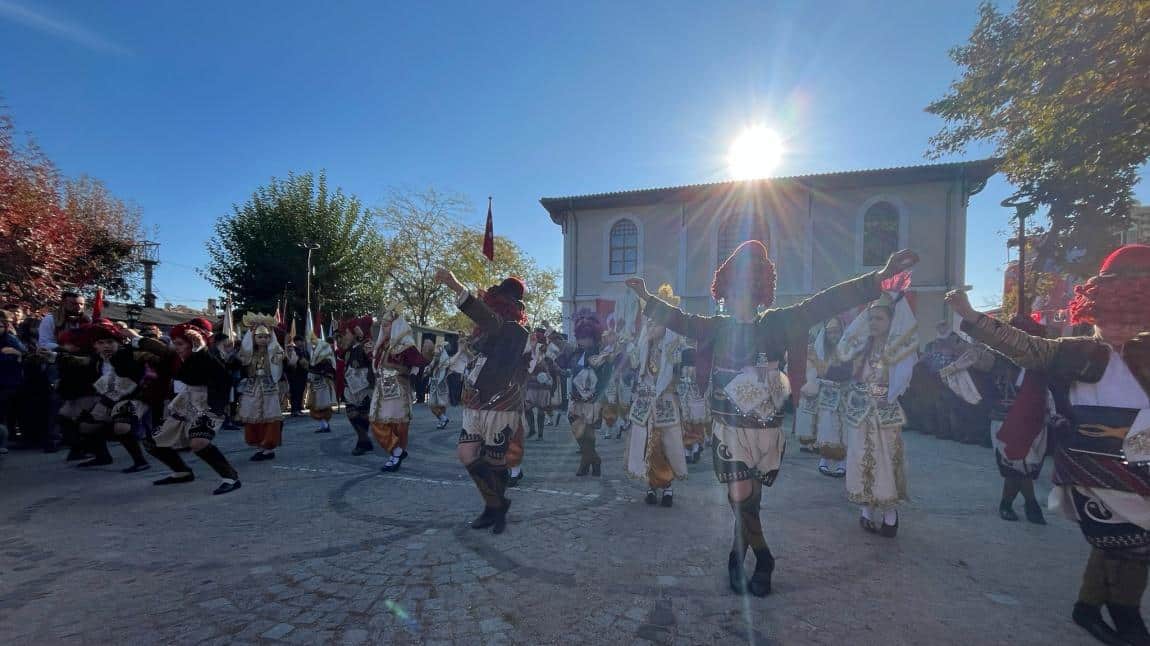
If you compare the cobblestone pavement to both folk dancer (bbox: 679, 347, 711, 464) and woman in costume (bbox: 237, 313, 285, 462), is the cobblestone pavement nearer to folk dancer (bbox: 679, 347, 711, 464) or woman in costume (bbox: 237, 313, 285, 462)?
folk dancer (bbox: 679, 347, 711, 464)

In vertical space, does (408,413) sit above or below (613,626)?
above

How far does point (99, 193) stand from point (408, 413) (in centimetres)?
3327

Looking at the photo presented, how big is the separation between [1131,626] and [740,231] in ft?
58.0

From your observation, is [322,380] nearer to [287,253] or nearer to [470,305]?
[470,305]

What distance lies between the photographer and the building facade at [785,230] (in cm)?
1695

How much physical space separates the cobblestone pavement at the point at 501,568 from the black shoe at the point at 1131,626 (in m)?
0.21

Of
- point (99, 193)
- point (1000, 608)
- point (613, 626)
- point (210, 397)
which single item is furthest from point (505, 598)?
point (99, 193)

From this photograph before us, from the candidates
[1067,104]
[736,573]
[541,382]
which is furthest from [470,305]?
[1067,104]

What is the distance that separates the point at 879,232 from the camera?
58.1 feet

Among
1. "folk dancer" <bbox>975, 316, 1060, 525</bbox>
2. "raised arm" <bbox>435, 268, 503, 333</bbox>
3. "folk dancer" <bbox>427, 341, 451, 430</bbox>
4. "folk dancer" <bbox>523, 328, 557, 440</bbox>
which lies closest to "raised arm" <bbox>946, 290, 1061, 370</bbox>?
"folk dancer" <bbox>975, 316, 1060, 525</bbox>

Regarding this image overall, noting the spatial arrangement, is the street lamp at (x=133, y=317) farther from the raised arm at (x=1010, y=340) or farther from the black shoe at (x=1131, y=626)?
the black shoe at (x=1131, y=626)

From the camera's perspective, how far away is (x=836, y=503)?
5109 mm

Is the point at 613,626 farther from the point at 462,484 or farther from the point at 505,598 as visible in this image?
the point at 462,484

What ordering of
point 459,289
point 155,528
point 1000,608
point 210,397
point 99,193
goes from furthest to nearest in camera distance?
point 99,193 < point 210,397 < point 155,528 < point 459,289 < point 1000,608
